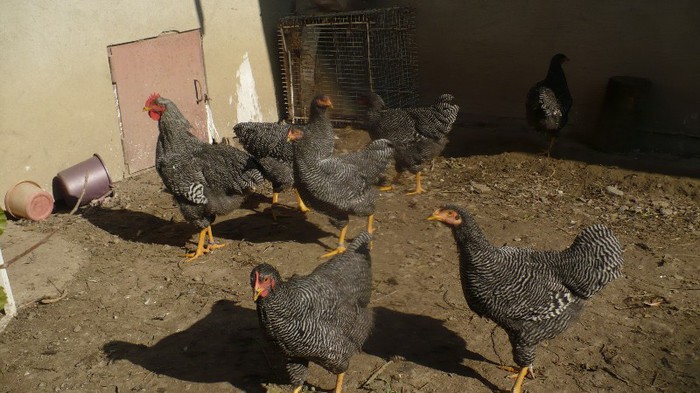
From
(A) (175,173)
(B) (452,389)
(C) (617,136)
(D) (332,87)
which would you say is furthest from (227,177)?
(C) (617,136)

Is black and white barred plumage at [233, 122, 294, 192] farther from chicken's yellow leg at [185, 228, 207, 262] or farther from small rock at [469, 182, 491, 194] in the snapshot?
small rock at [469, 182, 491, 194]

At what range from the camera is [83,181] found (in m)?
7.59

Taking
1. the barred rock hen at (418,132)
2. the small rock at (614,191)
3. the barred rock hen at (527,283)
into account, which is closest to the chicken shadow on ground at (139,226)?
the barred rock hen at (418,132)

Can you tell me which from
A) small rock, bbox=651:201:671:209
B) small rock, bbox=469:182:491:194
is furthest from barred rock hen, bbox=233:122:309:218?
small rock, bbox=651:201:671:209

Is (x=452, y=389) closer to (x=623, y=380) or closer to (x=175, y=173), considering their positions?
(x=623, y=380)

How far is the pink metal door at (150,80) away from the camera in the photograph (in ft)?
27.2

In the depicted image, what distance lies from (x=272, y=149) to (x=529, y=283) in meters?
3.68

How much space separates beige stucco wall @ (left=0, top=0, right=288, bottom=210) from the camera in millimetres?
7203

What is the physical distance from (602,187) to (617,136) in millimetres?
1524

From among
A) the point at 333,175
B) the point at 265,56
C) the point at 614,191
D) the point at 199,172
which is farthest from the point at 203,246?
the point at 614,191

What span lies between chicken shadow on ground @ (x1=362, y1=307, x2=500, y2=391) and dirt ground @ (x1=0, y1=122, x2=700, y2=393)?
15 mm

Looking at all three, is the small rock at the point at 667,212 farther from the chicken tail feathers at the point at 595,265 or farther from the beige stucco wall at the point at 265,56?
the chicken tail feathers at the point at 595,265

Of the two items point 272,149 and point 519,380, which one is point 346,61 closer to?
point 272,149

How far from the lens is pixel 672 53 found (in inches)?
346
